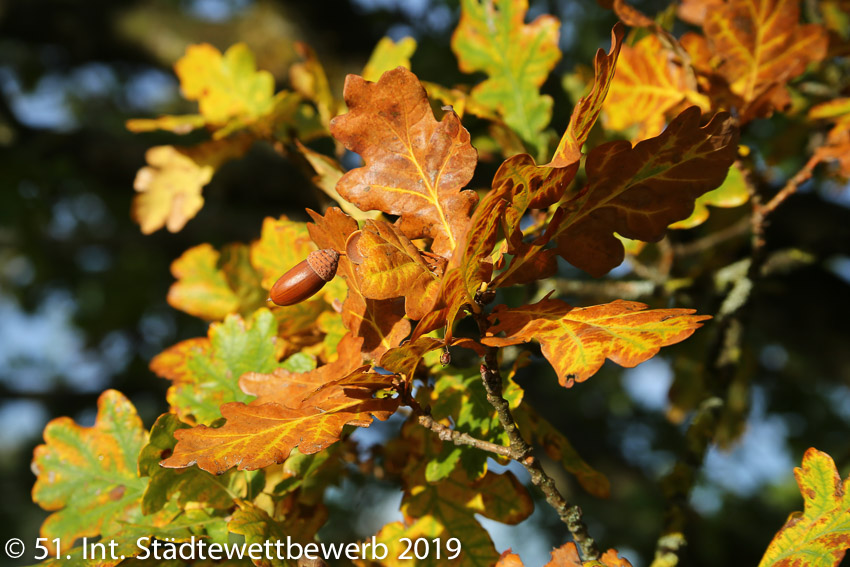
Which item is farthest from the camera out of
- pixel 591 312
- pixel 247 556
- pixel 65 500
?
pixel 65 500

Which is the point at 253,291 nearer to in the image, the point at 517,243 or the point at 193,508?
the point at 193,508

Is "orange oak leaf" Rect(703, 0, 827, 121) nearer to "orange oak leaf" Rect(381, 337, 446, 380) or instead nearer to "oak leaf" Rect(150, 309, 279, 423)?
"orange oak leaf" Rect(381, 337, 446, 380)

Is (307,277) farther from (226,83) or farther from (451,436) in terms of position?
(226,83)

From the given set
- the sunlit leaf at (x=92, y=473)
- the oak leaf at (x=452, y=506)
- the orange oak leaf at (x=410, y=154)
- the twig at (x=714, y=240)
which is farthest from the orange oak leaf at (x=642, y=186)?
the twig at (x=714, y=240)

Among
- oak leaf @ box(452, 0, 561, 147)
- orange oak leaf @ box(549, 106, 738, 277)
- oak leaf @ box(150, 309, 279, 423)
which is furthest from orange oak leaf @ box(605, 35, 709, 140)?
oak leaf @ box(150, 309, 279, 423)

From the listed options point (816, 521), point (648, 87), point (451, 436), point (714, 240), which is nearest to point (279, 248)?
point (451, 436)

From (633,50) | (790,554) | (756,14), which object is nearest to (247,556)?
(790,554)
